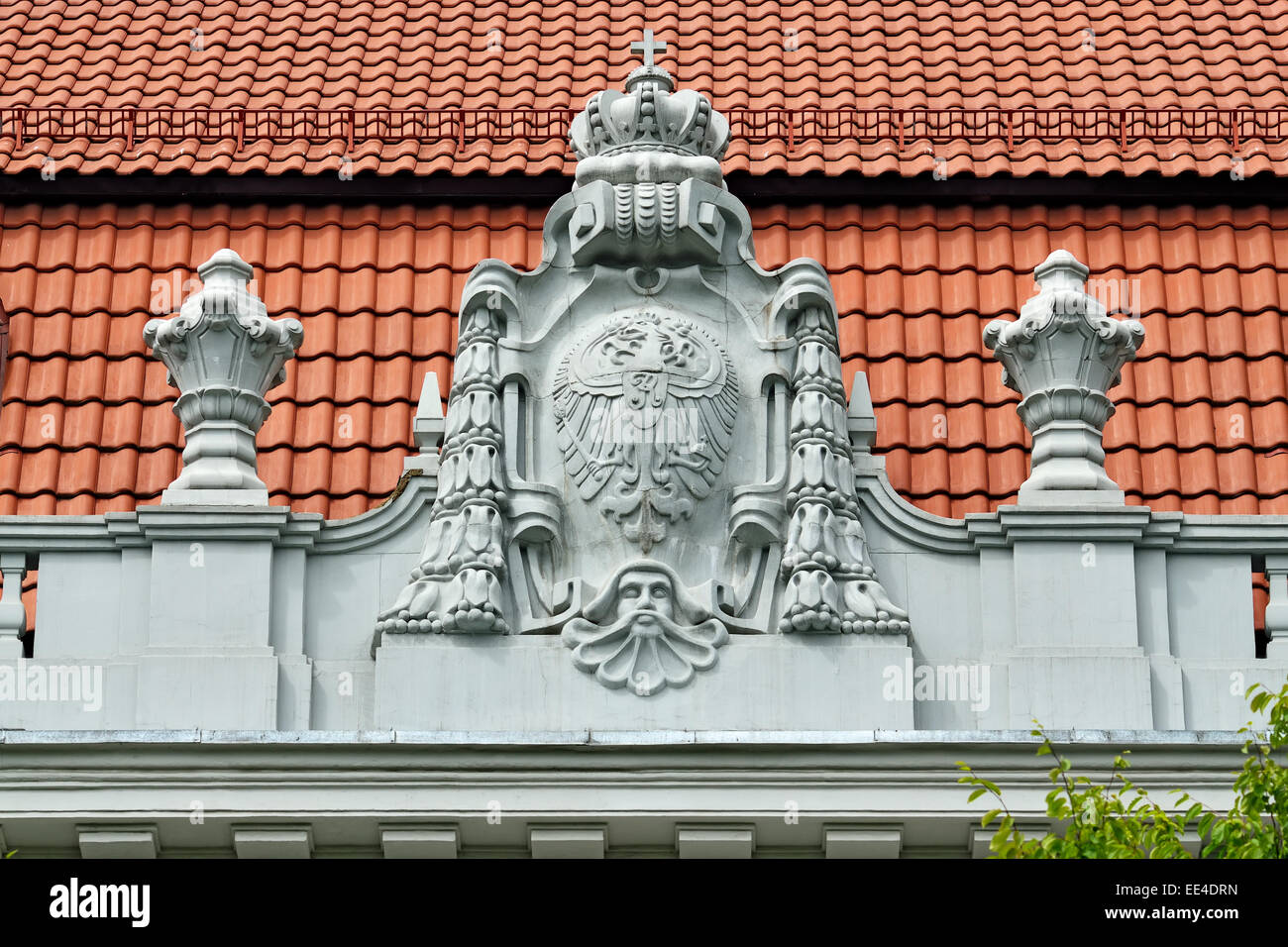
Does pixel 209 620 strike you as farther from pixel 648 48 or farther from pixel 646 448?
pixel 648 48

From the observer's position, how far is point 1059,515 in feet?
53.9

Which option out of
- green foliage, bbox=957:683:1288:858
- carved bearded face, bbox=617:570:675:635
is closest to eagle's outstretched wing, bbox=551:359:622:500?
carved bearded face, bbox=617:570:675:635

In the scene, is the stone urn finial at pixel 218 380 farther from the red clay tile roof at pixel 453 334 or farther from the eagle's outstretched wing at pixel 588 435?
the red clay tile roof at pixel 453 334

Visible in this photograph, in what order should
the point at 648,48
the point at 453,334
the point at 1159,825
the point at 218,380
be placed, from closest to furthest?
the point at 1159,825 → the point at 218,380 → the point at 648,48 → the point at 453,334

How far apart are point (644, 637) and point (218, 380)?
2.42 metres

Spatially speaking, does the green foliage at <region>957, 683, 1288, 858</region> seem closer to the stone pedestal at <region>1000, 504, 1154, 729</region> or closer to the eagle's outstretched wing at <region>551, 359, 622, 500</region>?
the stone pedestal at <region>1000, 504, 1154, 729</region>

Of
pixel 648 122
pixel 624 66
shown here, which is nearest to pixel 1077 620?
pixel 648 122

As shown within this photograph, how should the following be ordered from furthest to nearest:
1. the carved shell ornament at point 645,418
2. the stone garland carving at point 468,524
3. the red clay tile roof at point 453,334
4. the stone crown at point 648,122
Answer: the red clay tile roof at point 453,334 < the stone crown at point 648,122 < the carved shell ornament at point 645,418 < the stone garland carving at point 468,524

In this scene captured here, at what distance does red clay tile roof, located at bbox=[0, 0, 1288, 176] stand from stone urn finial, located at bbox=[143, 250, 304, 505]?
4000mm

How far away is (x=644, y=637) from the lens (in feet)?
53.0

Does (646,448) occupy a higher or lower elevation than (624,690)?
higher

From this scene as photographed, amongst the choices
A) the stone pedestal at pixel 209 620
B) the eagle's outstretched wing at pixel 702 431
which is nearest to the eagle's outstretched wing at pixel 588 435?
the eagle's outstretched wing at pixel 702 431

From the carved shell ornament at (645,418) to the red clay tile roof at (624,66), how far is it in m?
3.94

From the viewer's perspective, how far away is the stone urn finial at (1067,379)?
1661cm
